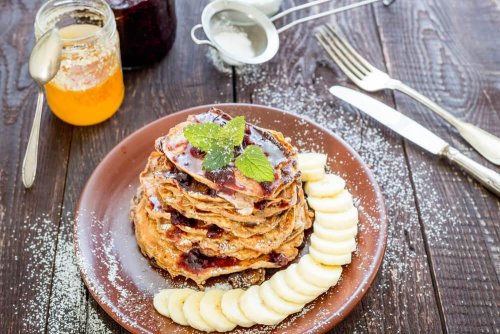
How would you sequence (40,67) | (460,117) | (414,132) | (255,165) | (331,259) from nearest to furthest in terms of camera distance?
1. (255,165)
2. (331,259)
3. (40,67)
4. (414,132)
5. (460,117)

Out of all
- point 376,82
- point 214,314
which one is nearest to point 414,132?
point 376,82

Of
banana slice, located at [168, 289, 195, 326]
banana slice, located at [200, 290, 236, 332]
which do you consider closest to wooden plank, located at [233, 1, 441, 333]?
banana slice, located at [200, 290, 236, 332]

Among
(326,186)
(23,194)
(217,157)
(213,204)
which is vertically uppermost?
(217,157)

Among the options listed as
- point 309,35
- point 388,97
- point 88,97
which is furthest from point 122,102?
point 388,97

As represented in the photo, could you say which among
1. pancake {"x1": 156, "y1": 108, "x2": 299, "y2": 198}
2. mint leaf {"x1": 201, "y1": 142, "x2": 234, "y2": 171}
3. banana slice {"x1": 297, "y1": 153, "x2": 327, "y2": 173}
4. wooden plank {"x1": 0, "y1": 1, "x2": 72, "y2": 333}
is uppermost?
mint leaf {"x1": 201, "y1": 142, "x2": 234, "y2": 171}

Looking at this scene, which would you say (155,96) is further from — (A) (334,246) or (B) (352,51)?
(A) (334,246)

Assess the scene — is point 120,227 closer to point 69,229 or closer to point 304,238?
point 69,229

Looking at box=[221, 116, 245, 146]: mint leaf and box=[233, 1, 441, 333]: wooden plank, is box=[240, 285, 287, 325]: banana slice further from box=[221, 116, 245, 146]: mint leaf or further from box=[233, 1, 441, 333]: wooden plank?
box=[221, 116, 245, 146]: mint leaf
